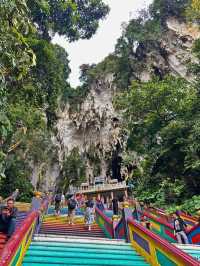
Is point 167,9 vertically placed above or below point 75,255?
above

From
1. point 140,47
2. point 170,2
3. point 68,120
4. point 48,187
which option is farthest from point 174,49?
point 48,187

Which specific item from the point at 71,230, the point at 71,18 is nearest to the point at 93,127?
the point at 71,18

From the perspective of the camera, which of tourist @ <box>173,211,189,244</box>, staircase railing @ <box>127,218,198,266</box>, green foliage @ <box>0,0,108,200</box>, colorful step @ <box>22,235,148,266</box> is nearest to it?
staircase railing @ <box>127,218,198,266</box>

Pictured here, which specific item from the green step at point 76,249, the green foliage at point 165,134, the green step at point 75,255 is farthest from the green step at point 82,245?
the green foliage at point 165,134

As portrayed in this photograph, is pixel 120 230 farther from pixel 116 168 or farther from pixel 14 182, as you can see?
pixel 116 168

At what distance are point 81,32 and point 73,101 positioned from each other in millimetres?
10407

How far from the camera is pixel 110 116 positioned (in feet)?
92.8

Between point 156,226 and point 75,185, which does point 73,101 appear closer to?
point 75,185

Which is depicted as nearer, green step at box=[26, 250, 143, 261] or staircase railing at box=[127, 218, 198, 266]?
staircase railing at box=[127, 218, 198, 266]

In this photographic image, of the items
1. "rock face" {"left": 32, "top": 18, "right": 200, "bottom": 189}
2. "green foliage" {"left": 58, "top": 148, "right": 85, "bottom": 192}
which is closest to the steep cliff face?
"rock face" {"left": 32, "top": 18, "right": 200, "bottom": 189}

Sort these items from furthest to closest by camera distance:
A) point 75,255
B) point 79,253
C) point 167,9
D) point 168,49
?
point 167,9
point 168,49
point 79,253
point 75,255

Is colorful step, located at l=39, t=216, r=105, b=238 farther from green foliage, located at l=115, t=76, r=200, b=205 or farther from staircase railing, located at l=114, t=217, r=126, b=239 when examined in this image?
green foliage, located at l=115, t=76, r=200, b=205

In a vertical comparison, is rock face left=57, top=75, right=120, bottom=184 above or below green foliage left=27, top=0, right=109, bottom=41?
below

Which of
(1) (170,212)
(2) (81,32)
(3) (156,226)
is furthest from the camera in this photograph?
(2) (81,32)
